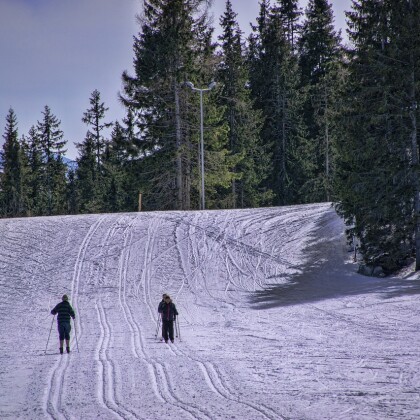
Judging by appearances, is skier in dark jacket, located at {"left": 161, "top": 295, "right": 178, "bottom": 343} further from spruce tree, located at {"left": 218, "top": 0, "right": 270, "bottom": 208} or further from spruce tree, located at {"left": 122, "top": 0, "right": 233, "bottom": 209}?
spruce tree, located at {"left": 218, "top": 0, "right": 270, "bottom": 208}

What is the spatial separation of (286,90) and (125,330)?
36.0 metres

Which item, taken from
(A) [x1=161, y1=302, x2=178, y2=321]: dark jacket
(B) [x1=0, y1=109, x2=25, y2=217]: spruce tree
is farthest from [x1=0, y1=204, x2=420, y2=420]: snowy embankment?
(B) [x1=0, y1=109, x2=25, y2=217]: spruce tree

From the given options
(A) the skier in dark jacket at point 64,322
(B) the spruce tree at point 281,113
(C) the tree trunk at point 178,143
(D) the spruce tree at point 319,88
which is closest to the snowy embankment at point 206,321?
(A) the skier in dark jacket at point 64,322

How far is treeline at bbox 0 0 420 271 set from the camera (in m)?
22.1

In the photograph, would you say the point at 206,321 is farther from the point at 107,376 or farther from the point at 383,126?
the point at 383,126

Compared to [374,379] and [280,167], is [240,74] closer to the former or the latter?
[280,167]

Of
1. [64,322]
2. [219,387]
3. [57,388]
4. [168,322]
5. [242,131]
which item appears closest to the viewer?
[219,387]

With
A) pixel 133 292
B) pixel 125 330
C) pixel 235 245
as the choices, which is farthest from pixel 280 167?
pixel 125 330

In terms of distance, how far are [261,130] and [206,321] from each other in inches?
1357

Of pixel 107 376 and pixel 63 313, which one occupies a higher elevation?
pixel 63 313

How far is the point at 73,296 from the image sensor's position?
2177 centimetres

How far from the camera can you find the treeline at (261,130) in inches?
869

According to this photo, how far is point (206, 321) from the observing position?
58.5 feet

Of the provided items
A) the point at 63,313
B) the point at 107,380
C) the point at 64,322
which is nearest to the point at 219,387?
the point at 107,380
